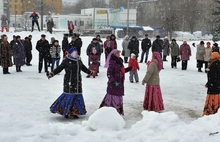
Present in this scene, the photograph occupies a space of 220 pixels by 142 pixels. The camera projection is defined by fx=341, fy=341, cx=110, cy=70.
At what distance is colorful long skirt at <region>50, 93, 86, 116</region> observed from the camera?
7789 millimetres

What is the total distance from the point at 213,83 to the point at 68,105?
11.5 feet

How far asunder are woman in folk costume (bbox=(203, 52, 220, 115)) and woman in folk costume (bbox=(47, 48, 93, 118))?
3140mm

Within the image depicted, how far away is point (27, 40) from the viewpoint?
17.6 m

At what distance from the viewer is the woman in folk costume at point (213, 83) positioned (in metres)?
8.18

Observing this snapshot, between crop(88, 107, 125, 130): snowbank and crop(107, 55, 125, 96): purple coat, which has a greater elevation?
crop(107, 55, 125, 96): purple coat

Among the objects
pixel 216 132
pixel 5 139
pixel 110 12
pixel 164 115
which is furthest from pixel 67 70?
pixel 110 12

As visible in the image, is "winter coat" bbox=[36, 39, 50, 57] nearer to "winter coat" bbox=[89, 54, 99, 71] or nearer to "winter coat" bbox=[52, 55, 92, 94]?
"winter coat" bbox=[89, 54, 99, 71]

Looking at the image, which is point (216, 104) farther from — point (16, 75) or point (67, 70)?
point (16, 75)

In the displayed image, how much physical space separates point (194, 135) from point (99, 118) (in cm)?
177

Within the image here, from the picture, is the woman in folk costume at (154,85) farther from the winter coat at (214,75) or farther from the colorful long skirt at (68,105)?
the colorful long skirt at (68,105)

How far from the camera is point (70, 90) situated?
25.5 ft

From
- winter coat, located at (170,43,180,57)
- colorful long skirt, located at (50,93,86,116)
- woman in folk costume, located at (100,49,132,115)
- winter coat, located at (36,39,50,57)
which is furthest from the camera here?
winter coat, located at (170,43,180,57)

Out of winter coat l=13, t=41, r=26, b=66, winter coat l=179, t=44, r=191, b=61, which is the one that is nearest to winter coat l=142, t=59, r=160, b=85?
winter coat l=13, t=41, r=26, b=66

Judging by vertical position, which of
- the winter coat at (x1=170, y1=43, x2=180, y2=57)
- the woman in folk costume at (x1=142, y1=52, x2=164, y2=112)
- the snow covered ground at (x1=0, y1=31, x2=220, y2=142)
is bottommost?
the snow covered ground at (x1=0, y1=31, x2=220, y2=142)
